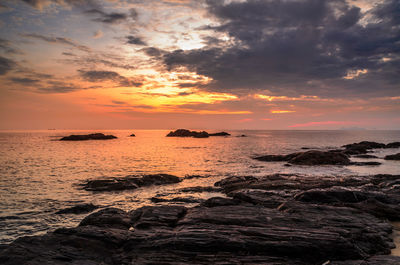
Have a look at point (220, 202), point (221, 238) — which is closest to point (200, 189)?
point (220, 202)

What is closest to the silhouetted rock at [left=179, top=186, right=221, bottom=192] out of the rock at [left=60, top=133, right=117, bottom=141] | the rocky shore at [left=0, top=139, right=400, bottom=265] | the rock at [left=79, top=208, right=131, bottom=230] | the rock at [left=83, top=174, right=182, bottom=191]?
the rock at [left=83, top=174, right=182, bottom=191]

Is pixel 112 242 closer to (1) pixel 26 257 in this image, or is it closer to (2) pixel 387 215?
(1) pixel 26 257

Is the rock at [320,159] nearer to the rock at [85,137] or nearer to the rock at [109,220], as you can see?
the rock at [109,220]

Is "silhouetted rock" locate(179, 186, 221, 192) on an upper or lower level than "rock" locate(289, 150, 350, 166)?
lower

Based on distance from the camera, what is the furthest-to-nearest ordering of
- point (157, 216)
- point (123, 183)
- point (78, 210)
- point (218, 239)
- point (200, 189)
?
1. point (123, 183)
2. point (200, 189)
3. point (78, 210)
4. point (157, 216)
5. point (218, 239)

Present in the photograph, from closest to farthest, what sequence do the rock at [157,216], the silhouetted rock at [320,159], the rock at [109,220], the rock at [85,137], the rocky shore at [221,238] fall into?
the rocky shore at [221,238] → the rock at [157,216] → the rock at [109,220] → the silhouetted rock at [320,159] → the rock at [85,137]

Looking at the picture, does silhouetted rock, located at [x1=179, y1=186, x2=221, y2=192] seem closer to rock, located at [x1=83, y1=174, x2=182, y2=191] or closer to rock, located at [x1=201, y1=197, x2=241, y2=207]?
rock, located at [x1=83, y1=174, x2=182, y2=191]

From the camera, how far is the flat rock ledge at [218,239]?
7.83 meters

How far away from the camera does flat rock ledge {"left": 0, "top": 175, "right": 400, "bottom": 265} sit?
25.7ft

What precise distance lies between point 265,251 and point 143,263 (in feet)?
14.1

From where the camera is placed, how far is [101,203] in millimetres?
18406

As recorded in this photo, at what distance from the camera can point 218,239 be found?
855 cm

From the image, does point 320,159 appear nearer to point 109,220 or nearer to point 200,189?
point 200,189

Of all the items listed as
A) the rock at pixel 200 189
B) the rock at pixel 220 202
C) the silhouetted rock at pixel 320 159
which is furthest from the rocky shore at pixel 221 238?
the silhouetted rock at pixel 320 159
